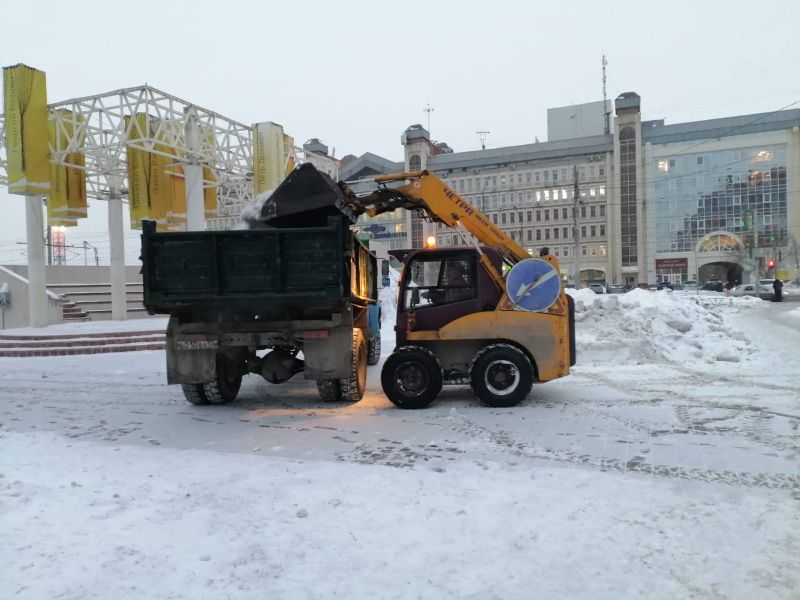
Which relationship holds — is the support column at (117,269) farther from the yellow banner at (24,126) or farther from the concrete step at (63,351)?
the concrete step at (63,351)

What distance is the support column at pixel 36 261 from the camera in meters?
21.5

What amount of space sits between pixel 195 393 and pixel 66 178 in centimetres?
A: 1789

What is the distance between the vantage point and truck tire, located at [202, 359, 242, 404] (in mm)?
9172

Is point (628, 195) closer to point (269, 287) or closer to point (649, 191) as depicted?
point (649, 191)

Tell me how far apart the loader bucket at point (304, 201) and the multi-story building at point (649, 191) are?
56.9 metres

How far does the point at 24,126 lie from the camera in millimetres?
19922

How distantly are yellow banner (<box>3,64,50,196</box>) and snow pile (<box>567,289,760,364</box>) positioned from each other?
18296 mm

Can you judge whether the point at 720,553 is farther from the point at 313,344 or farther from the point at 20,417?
the point at 20,417

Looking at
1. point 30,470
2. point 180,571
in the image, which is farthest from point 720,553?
point 30,470

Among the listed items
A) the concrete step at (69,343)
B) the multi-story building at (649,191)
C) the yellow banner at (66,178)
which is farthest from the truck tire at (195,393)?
the multi-story building at (649,191)

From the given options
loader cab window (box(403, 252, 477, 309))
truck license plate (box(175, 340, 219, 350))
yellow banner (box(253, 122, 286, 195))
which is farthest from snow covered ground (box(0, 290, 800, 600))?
yellow banner (box(253, 122, 286, 195))

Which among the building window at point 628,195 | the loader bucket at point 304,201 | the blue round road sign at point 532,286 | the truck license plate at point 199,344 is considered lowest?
the truck license plate at point 199,344

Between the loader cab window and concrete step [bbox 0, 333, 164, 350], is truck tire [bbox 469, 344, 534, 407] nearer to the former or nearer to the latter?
the loader cab window

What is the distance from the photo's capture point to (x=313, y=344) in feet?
27.1
